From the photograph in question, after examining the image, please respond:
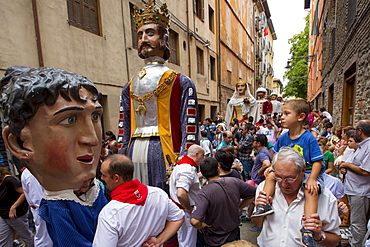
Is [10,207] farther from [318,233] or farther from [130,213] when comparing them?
[318,233]

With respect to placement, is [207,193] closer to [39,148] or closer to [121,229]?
[121,229]

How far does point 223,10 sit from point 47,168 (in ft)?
59.7

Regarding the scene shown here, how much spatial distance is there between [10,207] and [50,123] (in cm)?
288

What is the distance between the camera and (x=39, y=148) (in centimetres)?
86

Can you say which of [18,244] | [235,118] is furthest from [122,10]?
[18,244]

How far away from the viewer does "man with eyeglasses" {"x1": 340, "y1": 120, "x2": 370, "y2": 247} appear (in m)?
2.79

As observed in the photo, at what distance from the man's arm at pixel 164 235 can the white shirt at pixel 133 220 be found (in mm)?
26

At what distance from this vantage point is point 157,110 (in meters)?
2.36

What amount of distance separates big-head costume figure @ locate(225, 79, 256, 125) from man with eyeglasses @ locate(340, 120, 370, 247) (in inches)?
139

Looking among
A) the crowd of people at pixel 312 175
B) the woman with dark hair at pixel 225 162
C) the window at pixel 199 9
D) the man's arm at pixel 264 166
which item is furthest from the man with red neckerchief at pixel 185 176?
the window at pixel 199 9

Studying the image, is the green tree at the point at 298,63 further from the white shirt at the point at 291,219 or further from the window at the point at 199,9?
the white shirt at the point at 291,219

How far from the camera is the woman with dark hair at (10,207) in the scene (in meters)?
2.77

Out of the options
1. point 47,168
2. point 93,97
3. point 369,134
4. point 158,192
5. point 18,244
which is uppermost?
point 93,97

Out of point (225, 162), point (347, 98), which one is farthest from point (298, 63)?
point (225, 162)
